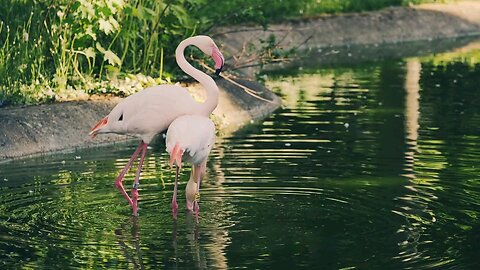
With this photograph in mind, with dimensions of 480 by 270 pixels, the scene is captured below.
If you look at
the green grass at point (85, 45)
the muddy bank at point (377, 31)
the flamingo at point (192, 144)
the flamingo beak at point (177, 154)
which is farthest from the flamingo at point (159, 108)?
the muddy bank at point (377, 31)

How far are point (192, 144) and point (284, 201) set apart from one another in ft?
3.36

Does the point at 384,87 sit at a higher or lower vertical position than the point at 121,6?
lower

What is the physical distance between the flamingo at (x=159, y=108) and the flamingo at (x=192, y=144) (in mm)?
210

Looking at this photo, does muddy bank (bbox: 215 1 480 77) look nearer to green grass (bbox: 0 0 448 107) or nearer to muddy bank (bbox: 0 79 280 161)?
green grass (bbox: 0 0 448 107)

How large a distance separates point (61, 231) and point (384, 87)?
901cm

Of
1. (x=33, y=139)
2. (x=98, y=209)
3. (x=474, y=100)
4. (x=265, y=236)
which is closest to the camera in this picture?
(x=265, y=236)

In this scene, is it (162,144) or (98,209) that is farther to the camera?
→ (162,144)

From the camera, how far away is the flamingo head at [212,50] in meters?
8.99

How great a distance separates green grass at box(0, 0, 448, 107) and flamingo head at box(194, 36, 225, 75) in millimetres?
3657

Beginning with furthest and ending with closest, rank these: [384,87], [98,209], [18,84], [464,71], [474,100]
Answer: [464,71] < [384,87] < [474,100] < [18,84] < [98,209]


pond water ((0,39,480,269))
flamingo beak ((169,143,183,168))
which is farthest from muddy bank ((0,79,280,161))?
flamingo beak ((169,143,183,168))

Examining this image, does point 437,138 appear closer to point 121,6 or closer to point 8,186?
point 121,6

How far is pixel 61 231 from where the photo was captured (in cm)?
802

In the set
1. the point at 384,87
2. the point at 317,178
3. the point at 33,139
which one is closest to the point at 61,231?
the point at 317,178
